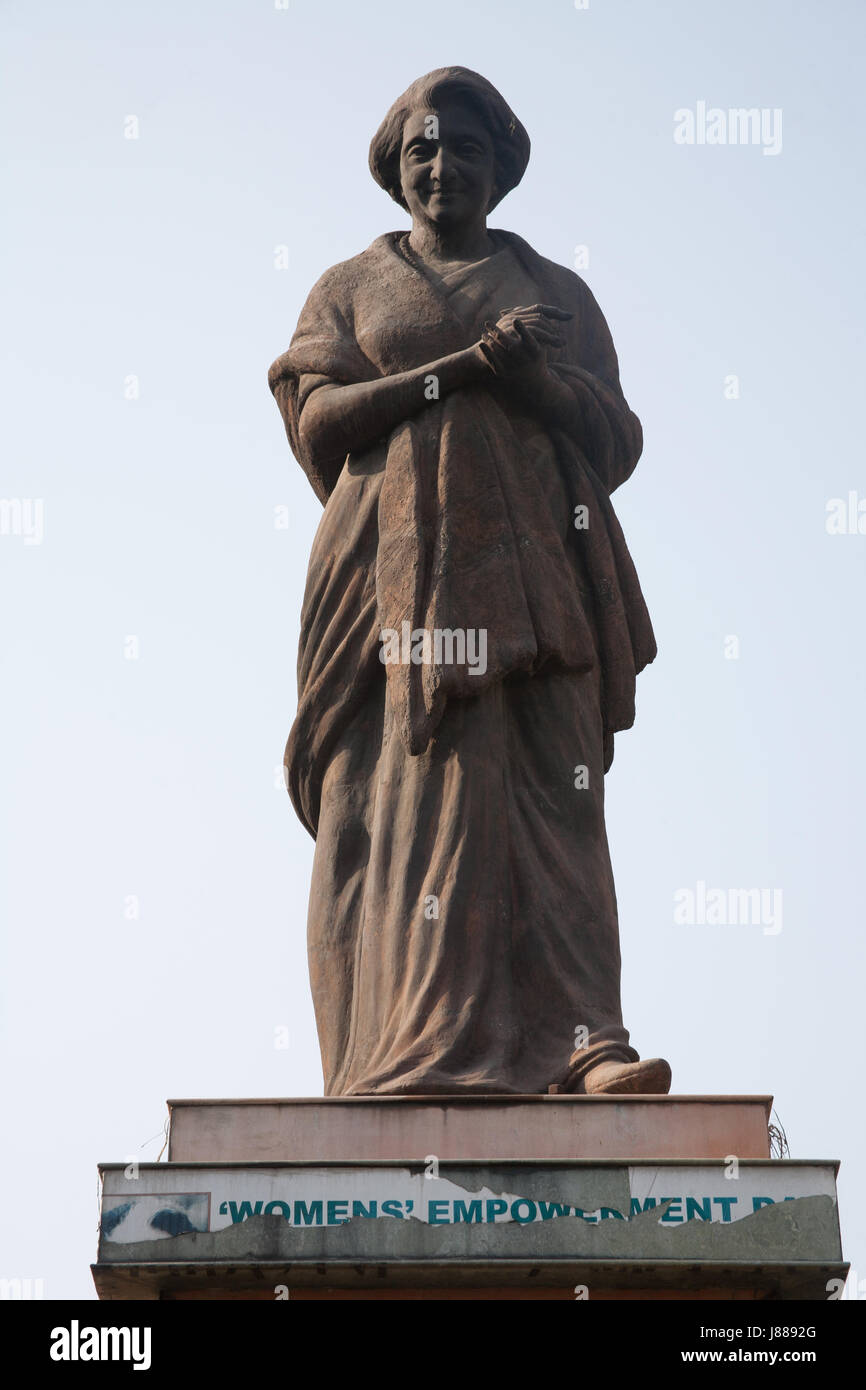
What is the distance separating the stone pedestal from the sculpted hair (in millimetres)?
5848

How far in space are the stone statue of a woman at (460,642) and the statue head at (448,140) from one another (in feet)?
0.05

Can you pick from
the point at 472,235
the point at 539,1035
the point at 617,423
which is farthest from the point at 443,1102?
the point at 472,235

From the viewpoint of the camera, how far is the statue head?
1420 cm

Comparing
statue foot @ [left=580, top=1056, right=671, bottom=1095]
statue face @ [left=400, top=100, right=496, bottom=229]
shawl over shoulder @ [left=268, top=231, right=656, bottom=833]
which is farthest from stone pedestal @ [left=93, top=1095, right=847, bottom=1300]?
statue face @ [left=400, top=100, right=496, bottom=229]

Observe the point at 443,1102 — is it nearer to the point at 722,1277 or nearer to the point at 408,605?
Result: the point at 722,1277

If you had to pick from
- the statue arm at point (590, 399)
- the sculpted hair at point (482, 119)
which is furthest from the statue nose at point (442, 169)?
the statue arm at point (590, 399)

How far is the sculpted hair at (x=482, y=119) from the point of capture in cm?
1424

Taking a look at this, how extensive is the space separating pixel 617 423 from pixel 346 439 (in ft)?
4.65

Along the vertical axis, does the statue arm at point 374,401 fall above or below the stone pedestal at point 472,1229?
above

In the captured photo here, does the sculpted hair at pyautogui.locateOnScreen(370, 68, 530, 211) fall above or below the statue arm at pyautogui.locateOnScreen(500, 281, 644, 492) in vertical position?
above

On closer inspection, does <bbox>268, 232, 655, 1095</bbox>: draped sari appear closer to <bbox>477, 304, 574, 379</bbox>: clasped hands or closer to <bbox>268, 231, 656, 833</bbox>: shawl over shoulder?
<bbox>268, 231, 656, 833</bbox>: shawl over shoulder

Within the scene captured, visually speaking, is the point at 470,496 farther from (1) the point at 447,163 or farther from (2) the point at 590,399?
(1) the point at 447,163

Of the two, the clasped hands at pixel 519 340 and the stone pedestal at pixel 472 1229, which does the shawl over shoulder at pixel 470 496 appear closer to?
the clasped hands at pixel 519 340

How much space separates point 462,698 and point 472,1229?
9.59 ft
